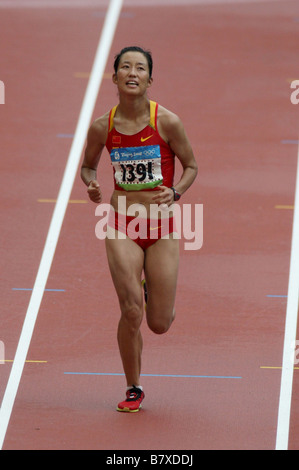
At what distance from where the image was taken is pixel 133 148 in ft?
23.7

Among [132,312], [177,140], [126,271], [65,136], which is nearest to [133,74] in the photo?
[177,140]

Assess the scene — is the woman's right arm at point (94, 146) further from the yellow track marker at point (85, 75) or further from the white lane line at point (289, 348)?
the yellow track marker at point (85, 75)

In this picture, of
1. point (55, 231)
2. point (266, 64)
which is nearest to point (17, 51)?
point (266, 64)

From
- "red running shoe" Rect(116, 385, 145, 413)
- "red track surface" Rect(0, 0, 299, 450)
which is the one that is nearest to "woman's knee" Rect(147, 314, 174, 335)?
"red running shoe" Rect(116, 385, 145, 413)

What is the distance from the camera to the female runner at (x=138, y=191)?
7195mm

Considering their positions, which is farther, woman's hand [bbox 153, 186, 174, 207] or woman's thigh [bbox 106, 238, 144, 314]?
woman's thigh [bbox 106, 238, 144, 314]

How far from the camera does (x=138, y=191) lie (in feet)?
24.0

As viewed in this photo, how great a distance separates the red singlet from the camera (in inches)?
285

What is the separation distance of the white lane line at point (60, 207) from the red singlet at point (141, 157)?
1770 mm

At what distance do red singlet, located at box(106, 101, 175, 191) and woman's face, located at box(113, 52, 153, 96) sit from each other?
204 mm

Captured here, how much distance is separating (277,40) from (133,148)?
8.51m

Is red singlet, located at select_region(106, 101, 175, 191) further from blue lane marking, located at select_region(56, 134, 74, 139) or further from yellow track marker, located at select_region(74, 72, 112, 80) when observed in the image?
yellow track marker, located at select_region(74, 72, 112, 80)

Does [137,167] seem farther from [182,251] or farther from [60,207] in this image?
[60,207]

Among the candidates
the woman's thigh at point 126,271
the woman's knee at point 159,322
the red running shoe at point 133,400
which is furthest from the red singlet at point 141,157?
the red running shoe at point 133,400
